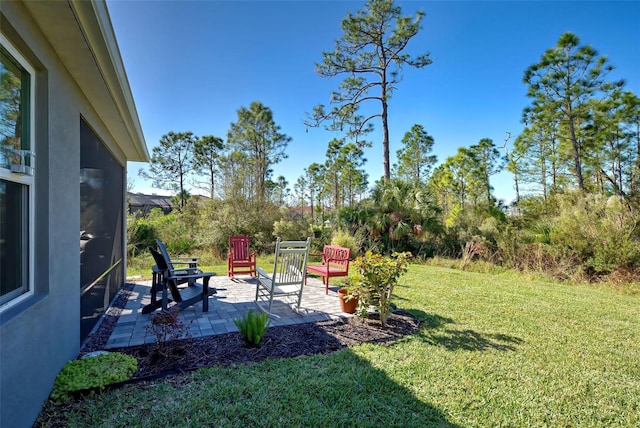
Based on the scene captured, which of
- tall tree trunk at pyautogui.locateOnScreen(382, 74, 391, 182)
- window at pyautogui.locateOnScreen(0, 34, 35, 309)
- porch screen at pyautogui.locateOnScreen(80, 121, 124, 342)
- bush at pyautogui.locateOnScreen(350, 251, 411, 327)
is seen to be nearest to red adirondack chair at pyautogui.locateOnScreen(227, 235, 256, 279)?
porch screen at pyautogui.locateOnScreen(80, 121, 124, 342)

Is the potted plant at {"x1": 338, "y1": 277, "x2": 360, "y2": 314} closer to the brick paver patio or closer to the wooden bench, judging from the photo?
the brick paver patio

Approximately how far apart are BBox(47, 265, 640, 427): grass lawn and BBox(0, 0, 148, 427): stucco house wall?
0.51m

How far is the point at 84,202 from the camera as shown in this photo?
135 inches

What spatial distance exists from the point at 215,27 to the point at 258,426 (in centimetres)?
748

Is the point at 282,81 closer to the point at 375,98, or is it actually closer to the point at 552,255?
the point at 375,98

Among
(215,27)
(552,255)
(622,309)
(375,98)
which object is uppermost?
(375,98)

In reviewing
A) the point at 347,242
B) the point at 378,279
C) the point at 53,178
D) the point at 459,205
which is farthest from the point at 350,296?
the point at 459,205

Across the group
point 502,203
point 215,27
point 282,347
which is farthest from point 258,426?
point 502,203

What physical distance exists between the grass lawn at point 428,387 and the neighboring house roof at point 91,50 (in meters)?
2.75

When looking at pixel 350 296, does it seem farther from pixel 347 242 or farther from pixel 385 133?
pixel 385 133

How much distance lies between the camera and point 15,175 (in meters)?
1.88

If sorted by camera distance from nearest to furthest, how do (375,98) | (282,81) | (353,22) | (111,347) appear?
(111,347) < (282,81) < (353,22) < (375,98)

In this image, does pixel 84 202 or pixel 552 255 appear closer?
pixel 84 202

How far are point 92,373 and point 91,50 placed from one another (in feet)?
8.79
